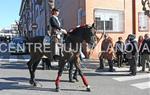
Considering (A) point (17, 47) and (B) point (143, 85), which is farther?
(A) point (17, 47)

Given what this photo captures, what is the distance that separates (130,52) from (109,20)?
37.2 ft

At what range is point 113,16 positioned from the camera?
29984 mm

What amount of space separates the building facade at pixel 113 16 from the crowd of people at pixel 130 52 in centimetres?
635

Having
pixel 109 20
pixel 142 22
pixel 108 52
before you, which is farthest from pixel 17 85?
pixel 142 22

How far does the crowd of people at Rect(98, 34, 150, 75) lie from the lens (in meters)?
18.6

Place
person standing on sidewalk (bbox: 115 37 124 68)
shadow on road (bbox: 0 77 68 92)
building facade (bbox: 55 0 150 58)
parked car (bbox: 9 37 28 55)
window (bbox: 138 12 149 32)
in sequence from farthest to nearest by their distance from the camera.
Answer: parked car (bbox: 9 37 28 55) < window (bbox: 138 12 149 32) < building facade (bbox: 55 0 150 58) < person standing on sidewalk (bbox: 115 37 124 68) < shadow on road (bbox: 0 77 68 92)

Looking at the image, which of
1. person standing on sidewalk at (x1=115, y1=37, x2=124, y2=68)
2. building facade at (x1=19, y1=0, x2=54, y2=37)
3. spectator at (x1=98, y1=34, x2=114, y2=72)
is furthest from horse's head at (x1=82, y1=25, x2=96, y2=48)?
building facade at (x1=19, y1=0, x2=54, y2=37)

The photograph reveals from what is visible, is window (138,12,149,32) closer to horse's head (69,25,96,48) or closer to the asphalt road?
the asphalt road

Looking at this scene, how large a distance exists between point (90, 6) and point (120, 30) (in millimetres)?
3027

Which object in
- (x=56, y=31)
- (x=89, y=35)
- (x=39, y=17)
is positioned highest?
(x=39, y=17)

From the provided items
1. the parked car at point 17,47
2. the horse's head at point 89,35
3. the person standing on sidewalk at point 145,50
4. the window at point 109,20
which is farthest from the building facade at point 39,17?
the horse's head at point 89,35

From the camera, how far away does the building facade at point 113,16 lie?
95.0ft

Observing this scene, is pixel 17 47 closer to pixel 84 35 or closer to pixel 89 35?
pixel 84 35

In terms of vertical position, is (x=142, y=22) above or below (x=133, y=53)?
above
